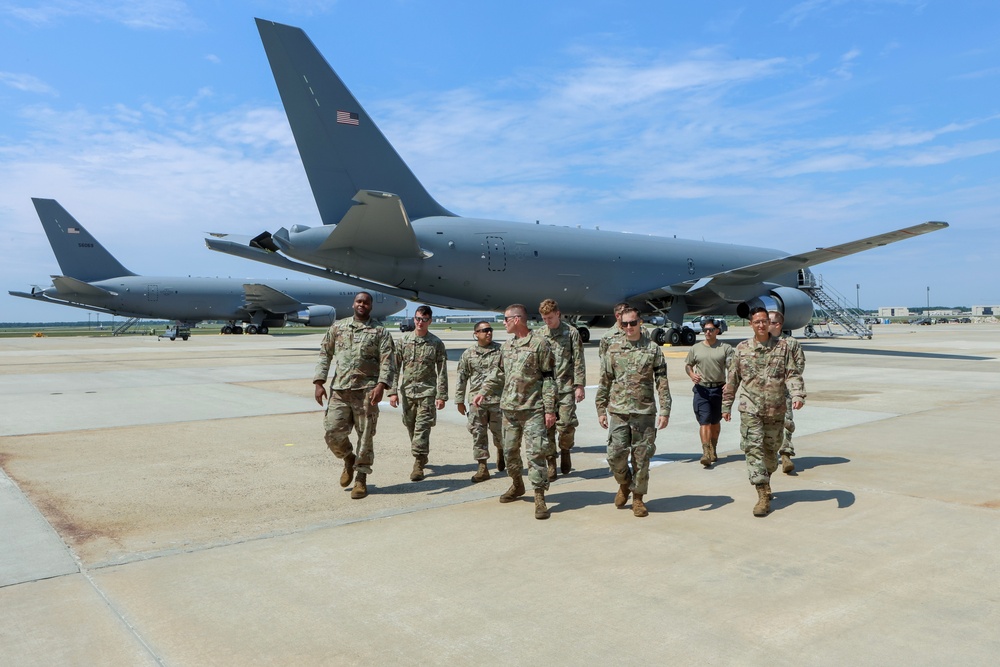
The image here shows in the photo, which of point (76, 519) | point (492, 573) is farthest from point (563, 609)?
point (76, 519)

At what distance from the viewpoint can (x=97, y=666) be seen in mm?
3117

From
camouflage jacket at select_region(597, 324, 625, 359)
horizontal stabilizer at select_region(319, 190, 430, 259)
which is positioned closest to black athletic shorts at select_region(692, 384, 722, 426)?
camouflage jacket at select_region(597, 324, 625, 359)

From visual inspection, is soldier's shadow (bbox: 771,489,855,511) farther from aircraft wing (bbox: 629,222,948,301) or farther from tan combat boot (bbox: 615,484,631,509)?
aircraft wing (bbox: 629,222,948,301)

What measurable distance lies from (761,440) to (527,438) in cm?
198

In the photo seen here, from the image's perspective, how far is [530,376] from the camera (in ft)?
19.4

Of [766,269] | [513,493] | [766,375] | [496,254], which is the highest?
[496,254]

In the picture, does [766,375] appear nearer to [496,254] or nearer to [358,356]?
[358,356]

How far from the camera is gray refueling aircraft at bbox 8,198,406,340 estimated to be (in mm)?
47594

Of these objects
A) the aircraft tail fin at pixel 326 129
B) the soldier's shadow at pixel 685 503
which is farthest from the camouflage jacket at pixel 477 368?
the aircraft tail fin at pixel 326 129

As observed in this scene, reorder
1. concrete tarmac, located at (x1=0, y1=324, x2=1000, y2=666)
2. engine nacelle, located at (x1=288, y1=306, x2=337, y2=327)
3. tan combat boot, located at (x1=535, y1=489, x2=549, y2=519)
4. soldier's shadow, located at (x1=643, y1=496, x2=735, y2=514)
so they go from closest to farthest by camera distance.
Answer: concrete tarmac, located at (x1=0, y1=324, x2=1000, y2=666) < tan combat boot, located at (x1=535, y1=489, x2=549, y2=519) < soldier's shadow, located at (x1=643, y1=496, x2=735, y2=514) < engine nacelle, located at (x1=288, y1=306, x2=337, y2=327)

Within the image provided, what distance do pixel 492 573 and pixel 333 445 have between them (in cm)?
270

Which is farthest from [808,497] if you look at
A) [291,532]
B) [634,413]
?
[291,532]

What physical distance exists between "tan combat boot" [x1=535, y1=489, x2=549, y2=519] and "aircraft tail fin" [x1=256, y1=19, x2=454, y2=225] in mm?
16996

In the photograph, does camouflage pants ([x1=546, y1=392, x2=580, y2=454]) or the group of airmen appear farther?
camouflage pants ([x1=546, y1=392, x2=580, y2=454])
